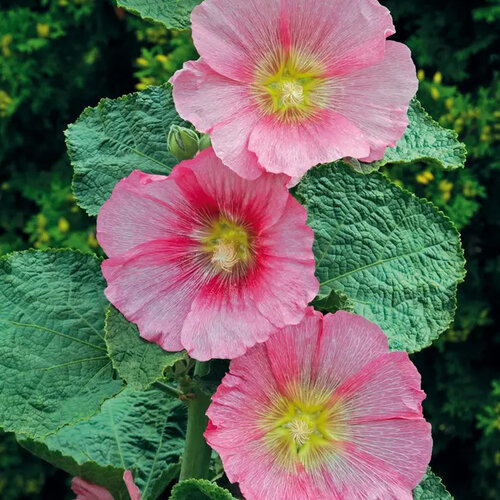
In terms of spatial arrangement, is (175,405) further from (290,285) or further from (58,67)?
(58,67)

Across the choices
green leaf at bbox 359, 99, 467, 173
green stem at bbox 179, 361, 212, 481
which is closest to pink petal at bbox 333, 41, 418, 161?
green leaf at bbox 359, 99, 467, 173

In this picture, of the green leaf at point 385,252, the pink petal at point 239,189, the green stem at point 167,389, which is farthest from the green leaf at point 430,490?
the pink petal at point 239,189

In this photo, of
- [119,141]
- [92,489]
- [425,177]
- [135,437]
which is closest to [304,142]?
[119,141]

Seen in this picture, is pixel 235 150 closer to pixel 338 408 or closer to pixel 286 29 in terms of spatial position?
pixel 286 29

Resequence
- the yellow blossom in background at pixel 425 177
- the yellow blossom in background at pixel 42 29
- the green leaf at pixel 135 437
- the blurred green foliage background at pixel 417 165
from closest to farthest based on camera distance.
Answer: the green leaf at pixel 135 437 < the yellow blossom in background at pixel 425 177 < the blurred green foliage background at pixel 417 165 < the yellow blossom in background at pixel 42 29

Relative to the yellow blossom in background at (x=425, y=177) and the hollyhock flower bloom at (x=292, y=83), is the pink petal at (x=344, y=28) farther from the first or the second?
the yellow blossom in background at (x=425, y=177)

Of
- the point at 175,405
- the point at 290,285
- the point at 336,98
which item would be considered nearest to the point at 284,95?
the point at 336,98

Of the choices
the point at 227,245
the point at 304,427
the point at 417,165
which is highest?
the point at 227,245
